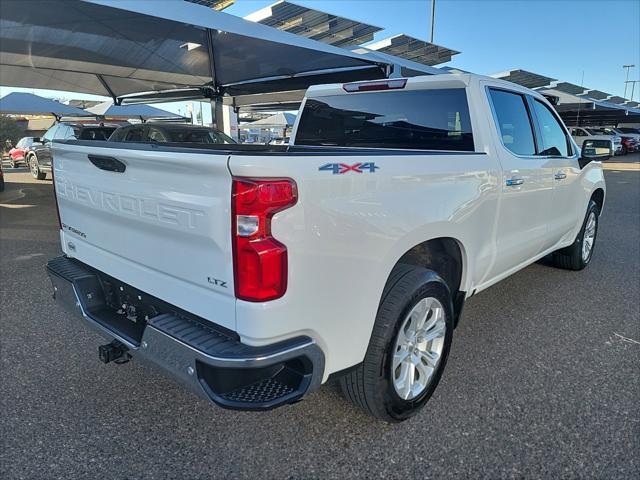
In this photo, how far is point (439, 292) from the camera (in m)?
2.62

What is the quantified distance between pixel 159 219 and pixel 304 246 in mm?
724

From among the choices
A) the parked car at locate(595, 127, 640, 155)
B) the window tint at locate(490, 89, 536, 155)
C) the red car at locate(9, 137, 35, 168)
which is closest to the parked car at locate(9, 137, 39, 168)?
the red car at locate(9, 137, 35, 168)

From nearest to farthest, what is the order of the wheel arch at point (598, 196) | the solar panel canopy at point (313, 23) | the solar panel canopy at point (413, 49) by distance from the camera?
the wheel arch at point (598, 196), the solar panel canopy at point (313, 23), the solar panel canopy at point (413, 49)

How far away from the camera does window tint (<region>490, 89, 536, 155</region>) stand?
3.37m

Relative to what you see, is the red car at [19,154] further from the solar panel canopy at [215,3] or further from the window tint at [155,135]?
Answer: the window tint at [155,135]

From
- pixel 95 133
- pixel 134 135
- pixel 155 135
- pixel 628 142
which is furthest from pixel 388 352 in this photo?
pixel 628 142

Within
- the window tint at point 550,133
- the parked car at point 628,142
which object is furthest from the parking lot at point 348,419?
the parked car at point 628,142

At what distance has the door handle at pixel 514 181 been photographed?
10.6ft

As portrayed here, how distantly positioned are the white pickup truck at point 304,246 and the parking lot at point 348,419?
275 mm

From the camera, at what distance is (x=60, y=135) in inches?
531

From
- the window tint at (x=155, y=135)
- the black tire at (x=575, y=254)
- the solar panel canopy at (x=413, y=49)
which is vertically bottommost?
the black tire at (x=575, y=254)

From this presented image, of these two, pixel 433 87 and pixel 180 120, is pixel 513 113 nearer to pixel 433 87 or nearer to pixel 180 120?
pixel 433 87

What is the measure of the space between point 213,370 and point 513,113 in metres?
3.04

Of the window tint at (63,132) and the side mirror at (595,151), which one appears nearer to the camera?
the side mirror at (595,151)
